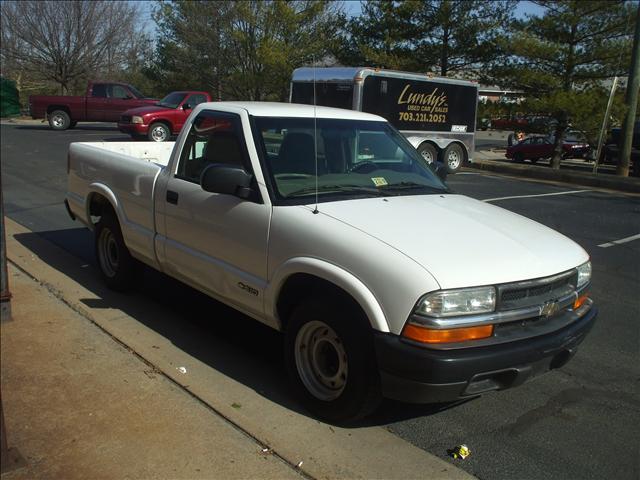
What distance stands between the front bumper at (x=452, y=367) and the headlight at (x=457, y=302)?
7.0 inches

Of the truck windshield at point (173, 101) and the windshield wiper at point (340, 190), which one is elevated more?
the truck windshield at point (173, 101)

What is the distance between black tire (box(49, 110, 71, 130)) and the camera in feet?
79.5

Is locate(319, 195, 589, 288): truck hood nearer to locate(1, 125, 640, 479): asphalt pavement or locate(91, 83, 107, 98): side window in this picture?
locate(1, 125, 640, 479): asphalt pavement

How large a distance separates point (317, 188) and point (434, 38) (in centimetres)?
2131

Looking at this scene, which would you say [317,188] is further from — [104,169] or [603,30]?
[603,30]

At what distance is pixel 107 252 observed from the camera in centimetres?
579

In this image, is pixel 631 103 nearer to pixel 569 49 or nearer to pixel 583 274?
pixel 569 49

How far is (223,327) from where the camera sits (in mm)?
5035

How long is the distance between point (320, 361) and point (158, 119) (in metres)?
17.4

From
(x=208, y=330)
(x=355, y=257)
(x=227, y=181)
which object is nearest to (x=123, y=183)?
(x=208, y=330)

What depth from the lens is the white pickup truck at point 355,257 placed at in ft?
10.00

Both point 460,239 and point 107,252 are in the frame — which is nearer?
point 460,239

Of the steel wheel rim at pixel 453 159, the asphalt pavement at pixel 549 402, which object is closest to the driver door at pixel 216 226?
the asphalt pavement at pixel 549 402

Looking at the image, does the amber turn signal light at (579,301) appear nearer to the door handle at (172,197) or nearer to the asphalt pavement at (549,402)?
the asphalt pavement at (549,402)
